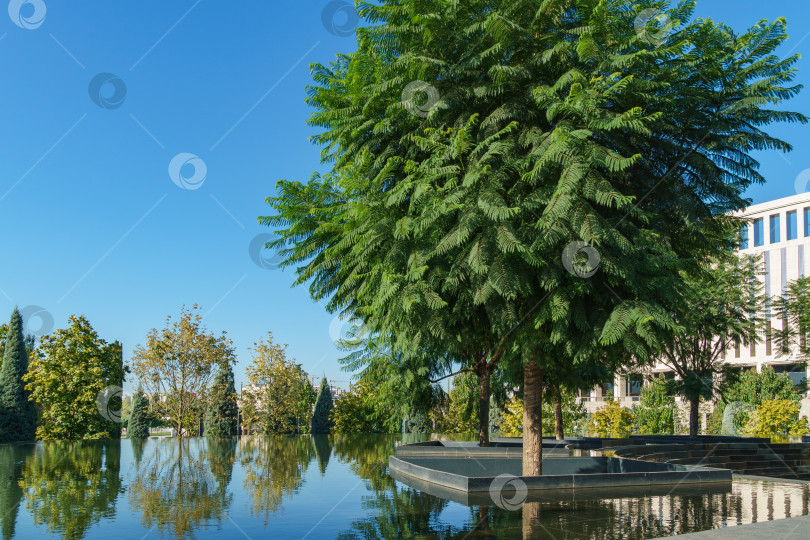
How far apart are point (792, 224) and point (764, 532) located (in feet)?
223

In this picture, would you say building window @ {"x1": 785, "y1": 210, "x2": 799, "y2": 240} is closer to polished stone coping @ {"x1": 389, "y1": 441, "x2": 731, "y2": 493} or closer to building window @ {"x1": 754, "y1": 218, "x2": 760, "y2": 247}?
building window @ {"x1": 754, "y1": 218, "x2": 760, "y2": 247}

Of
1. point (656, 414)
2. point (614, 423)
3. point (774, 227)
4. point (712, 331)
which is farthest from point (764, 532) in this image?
point (774, 227)

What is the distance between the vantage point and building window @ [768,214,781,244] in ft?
210

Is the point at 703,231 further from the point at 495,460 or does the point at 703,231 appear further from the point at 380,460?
the point at 380,460

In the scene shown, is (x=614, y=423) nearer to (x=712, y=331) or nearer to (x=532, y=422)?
(x=712, y=331)

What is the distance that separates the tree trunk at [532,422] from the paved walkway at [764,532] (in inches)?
184

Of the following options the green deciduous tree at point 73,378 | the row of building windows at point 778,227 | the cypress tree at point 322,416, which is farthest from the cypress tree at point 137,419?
the row of building windows at point 778,227

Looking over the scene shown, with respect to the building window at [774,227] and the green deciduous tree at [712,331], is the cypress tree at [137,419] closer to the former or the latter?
the green deciduous tree at [712,331]

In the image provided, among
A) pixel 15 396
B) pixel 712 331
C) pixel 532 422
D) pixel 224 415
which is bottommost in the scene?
pixel 224 415

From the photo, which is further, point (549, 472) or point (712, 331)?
point (712, 331)

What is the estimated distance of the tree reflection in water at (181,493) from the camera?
28.6 ft

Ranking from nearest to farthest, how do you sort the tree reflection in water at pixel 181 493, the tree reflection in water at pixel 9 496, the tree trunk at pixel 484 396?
the tree reflection in water at pixel 9 496 → the tree reflection in water at pixel 181 493 → the tree trunk at pixel 484 396

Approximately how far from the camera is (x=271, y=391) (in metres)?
34.5

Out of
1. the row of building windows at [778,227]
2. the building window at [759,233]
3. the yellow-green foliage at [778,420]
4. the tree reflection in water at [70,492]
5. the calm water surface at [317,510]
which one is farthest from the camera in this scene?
the building window at [759,233]
